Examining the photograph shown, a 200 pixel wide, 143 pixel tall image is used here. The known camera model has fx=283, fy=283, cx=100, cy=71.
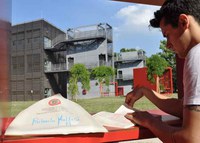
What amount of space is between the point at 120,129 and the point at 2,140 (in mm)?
308

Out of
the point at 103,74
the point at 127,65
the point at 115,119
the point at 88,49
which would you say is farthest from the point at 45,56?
the point at 115,119

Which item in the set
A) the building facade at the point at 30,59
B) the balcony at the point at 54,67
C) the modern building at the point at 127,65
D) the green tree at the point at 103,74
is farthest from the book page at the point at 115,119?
the modern building at the point at 127,65

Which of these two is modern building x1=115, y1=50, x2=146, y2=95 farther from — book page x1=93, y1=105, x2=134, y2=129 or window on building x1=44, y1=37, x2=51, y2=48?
book page x1=93, y1=105, x2=134, y2=129

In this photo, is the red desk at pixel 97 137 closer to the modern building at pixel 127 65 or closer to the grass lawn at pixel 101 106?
the grass lawn at pixel 101 106

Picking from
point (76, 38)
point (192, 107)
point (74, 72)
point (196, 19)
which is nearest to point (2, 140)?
point (192, 107)

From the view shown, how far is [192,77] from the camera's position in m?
0.65

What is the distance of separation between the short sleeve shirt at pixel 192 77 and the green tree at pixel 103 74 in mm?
17285

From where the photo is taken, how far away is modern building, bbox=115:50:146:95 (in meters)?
20.9

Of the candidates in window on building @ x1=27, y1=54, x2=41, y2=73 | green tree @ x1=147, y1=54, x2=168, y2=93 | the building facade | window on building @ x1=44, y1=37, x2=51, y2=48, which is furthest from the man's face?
window on building @ x1=44, y1=37, x2=51, y2=48

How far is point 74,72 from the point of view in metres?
17.8

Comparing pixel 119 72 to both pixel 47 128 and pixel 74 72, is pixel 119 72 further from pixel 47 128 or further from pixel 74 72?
pixel 47 128

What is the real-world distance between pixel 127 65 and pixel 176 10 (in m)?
21.2

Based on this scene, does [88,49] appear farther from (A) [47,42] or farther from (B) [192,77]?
(B) [192,77]

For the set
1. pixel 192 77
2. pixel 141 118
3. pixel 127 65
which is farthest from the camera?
pixel 127 65
